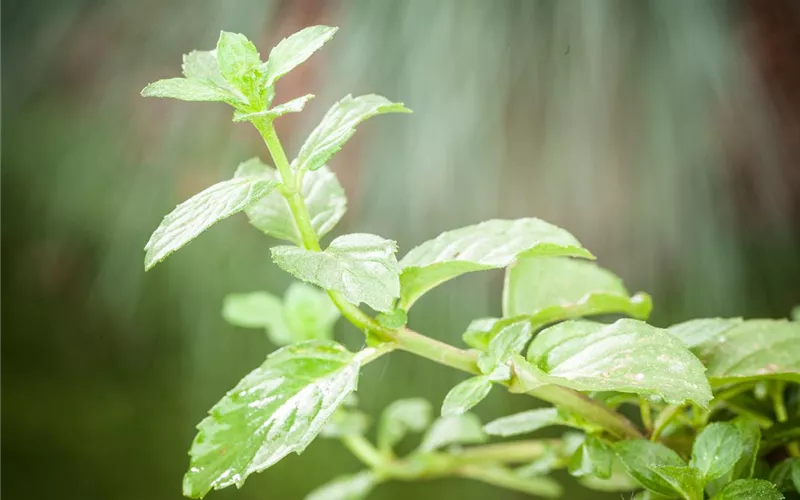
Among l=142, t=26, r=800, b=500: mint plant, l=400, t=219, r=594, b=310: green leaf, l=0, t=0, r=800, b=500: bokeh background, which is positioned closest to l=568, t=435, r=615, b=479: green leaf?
l=142, t=26, r=800, b=500: mint plant

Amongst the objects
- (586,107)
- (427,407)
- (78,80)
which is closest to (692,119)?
(586,107)

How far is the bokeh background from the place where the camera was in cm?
73

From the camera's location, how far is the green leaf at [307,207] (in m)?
0.34

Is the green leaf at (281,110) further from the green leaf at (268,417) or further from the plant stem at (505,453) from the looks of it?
the plant stem at (505,453)

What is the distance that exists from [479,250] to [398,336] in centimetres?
6

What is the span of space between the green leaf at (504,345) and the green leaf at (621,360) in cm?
1

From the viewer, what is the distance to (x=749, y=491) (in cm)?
28

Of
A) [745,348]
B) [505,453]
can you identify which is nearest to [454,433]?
[505,453]

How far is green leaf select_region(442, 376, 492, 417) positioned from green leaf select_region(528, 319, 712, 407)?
0.09ft

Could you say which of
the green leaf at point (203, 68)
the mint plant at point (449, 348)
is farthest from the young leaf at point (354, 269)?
the green leaf at point (203, 68)

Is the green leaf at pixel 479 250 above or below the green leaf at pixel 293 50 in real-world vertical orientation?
below

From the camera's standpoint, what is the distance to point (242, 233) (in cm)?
79

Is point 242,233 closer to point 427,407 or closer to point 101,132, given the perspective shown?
point 101,132

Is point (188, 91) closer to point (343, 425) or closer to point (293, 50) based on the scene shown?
point (293, 50)
